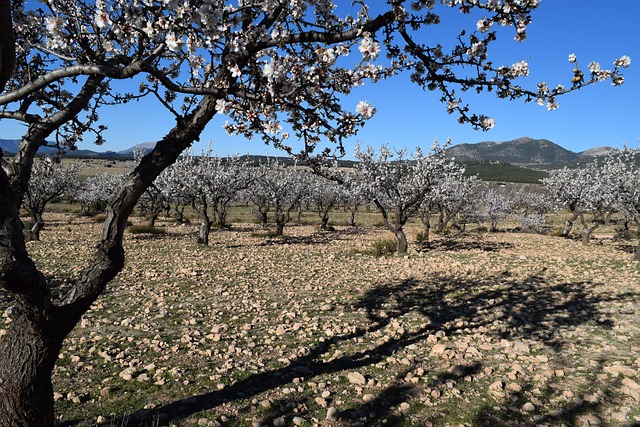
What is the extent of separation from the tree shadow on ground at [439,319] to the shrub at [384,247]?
6.26 m

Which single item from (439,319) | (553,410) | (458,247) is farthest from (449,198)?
(553,410)

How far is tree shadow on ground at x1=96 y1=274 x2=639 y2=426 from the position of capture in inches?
207

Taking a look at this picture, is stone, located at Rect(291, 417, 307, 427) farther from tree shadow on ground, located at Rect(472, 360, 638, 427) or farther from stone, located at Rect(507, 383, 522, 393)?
stone, located at Rect(507, 383, 522, 393)

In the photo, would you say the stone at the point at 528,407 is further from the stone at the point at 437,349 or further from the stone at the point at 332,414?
the stone at the point at 332,414

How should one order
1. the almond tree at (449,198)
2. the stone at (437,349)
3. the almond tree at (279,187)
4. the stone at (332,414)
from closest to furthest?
the stone at (332,414)
the stone at (437,349)
the almond tree at (449,198)
the almond tree at (279,187)

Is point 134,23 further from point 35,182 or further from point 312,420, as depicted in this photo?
point 35,182

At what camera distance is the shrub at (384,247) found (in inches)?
761

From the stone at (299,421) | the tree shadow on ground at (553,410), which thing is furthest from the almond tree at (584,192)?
the stone at (299,421)

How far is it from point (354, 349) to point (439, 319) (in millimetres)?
2726

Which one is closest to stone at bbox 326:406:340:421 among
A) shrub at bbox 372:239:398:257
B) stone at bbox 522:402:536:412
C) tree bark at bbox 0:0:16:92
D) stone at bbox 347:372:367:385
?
stone at bbox 347:372:367:385

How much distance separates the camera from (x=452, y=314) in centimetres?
926

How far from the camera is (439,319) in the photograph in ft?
29.2

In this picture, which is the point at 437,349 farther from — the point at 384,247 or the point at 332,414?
the point at 384,247

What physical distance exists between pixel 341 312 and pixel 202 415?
494 cm
